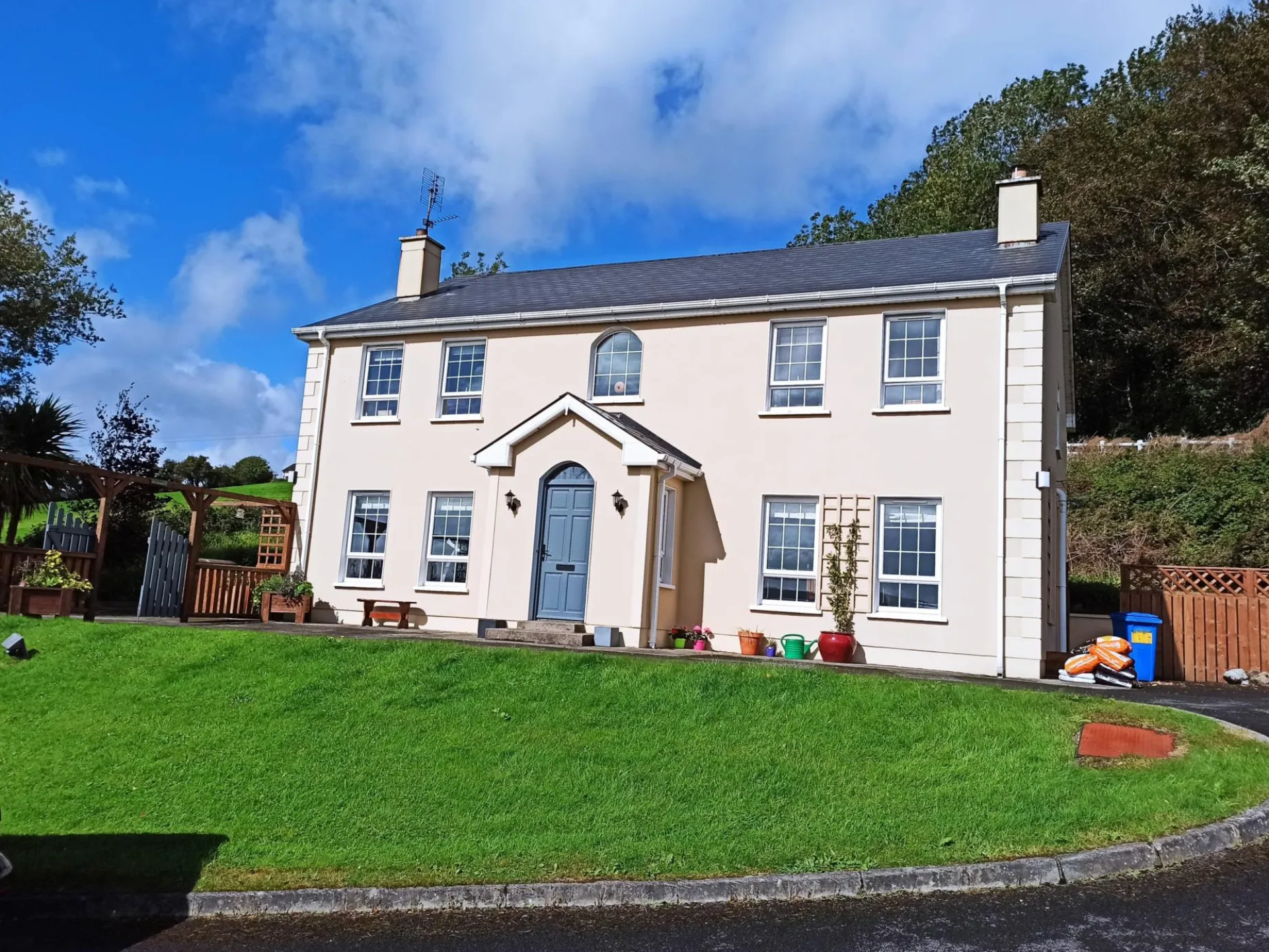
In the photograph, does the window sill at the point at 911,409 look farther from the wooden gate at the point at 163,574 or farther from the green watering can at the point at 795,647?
the wooden gate at the point at 163,574

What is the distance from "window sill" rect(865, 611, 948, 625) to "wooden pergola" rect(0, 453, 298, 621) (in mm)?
11539

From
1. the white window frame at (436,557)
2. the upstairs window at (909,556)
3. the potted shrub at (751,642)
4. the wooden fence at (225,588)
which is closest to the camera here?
the upstairs window at (909,556)

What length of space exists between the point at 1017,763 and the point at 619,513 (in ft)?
29.2

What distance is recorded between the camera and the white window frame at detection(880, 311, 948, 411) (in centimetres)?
1586

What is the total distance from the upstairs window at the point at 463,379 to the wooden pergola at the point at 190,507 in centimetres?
398

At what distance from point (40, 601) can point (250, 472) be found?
4657cm

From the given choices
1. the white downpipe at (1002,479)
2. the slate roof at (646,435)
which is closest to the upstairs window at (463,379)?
the slate roof at (646,435)

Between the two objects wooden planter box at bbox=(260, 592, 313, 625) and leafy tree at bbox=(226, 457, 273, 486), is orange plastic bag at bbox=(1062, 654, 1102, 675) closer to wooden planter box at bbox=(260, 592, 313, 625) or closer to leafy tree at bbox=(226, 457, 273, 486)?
wooden planter box at bbox=(260, 592, 313, 625)

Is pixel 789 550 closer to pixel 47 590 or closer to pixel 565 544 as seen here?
pixel 565 544

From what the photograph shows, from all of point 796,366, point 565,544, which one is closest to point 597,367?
point 565,544

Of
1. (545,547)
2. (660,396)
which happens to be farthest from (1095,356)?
(545,547)

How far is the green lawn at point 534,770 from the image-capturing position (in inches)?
269

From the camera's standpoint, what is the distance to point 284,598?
19.0 m

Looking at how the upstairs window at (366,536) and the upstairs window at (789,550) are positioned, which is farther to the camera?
the upstairs window at (366,536)
